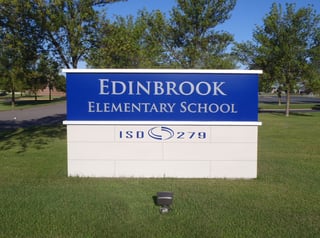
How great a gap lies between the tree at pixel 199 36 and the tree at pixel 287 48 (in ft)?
15.8

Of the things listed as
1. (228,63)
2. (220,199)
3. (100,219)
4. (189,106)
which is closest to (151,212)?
(100,219)

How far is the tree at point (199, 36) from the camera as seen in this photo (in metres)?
19.3

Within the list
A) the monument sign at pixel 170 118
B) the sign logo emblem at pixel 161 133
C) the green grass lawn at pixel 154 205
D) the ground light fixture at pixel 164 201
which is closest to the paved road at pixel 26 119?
the green grass lawn at pixel 154 205

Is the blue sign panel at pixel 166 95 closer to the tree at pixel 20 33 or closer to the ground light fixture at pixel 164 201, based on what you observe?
the ground light fixture at pixel 164 201

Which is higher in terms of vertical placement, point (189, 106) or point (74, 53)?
point (74, 53)

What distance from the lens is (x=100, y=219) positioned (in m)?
4.45

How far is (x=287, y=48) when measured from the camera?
22828mm

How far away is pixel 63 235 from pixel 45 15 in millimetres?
8246

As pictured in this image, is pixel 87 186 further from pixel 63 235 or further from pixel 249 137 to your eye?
pixel 249 137

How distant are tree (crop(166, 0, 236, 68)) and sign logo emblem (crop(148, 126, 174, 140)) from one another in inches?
515

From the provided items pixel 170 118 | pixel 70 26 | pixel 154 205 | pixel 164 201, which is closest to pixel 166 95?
pixel 170 118

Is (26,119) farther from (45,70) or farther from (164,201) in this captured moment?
(164,201)

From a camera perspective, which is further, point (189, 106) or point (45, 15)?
point (45, 15)

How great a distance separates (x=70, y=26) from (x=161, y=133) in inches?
224
